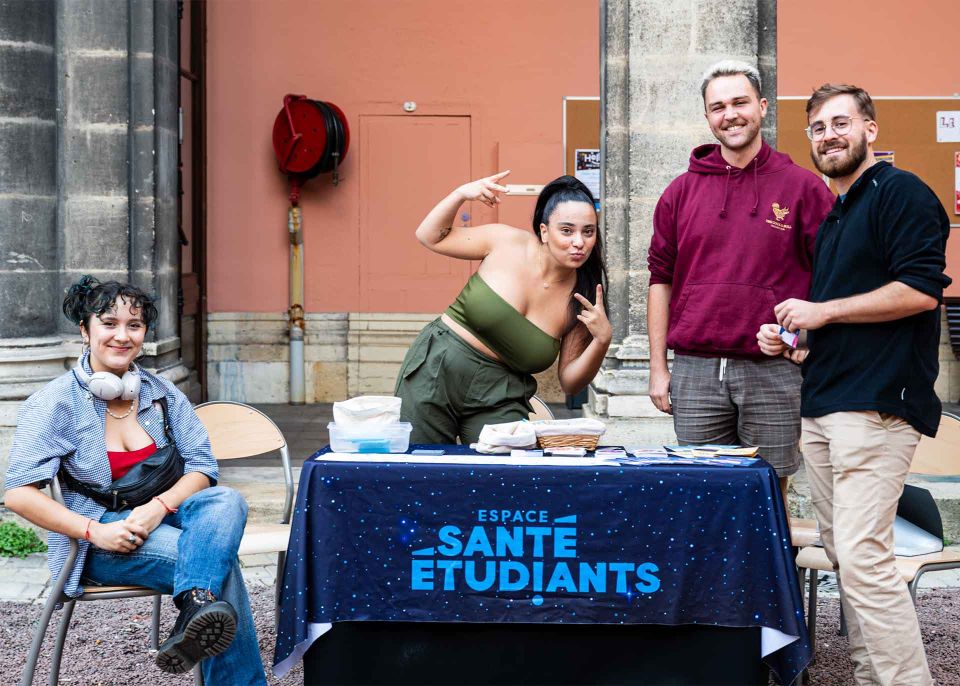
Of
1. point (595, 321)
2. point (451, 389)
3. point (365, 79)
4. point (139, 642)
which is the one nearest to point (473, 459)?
point (451, 389)

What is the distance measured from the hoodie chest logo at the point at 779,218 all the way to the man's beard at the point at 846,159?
26 cm

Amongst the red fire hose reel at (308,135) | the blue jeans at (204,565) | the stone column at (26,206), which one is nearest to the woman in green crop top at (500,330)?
the blue jeans at (204,565)

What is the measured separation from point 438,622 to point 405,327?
6138mm

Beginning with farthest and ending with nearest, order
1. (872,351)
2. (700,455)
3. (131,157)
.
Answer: (131,157), (700,455), (872,351)

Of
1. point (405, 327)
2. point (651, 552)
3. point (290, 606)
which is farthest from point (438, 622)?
point (405, 327)

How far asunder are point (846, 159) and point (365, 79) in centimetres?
641

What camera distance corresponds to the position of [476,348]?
3.80 m

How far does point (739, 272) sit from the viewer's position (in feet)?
11.8

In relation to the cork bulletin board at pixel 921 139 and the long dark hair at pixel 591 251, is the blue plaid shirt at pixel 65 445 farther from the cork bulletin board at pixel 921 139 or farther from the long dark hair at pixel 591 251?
the cork bulletin board at pixel 921 139

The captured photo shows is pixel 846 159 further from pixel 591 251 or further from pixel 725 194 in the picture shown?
pixel 591 251

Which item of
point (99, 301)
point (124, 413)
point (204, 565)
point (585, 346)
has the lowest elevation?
point (204, 565)

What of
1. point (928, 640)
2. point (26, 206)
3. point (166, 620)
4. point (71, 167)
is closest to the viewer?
point (928, 640)

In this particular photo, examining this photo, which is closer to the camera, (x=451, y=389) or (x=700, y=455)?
(x=700, y=455)

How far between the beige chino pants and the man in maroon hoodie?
1.27 ft
